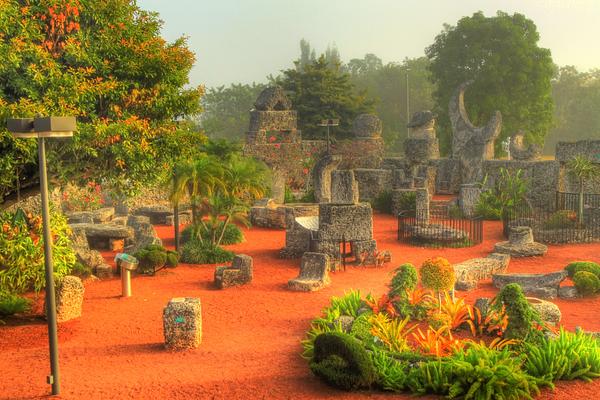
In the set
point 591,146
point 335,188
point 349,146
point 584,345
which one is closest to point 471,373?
point 584,345

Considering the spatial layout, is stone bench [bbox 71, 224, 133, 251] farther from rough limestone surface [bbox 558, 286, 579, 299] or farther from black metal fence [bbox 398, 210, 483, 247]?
rough limestone surface [bbox 558, 286, 579, 299]

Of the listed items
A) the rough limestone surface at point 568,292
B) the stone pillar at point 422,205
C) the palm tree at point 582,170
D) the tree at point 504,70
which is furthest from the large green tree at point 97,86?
the tree at point 504,70

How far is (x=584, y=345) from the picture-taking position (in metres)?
10.1

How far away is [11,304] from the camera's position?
1299 cm

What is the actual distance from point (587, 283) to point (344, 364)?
7291 millimetres

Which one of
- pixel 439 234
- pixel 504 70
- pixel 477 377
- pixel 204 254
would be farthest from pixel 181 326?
pixel 504 70

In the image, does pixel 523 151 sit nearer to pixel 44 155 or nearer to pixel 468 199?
pixel 468 199

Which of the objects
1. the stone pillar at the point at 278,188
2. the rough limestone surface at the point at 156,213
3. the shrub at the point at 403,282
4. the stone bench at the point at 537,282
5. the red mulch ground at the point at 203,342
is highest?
the stone pillar at the point at 278,188

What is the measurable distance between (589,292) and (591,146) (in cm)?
1125

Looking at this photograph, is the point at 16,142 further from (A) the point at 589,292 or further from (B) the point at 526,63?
(B) the point at 526,63

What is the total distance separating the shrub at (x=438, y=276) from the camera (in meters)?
11.8

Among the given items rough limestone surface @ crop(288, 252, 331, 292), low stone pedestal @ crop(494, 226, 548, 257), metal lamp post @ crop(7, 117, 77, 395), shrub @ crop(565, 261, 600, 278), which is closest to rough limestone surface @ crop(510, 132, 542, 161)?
low stone pedestal @ crop(494, 226, 548, 257)

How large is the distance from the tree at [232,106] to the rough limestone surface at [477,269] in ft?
141

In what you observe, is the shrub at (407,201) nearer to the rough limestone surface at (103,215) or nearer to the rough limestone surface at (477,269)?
the rough limestone surface at (477,269)
